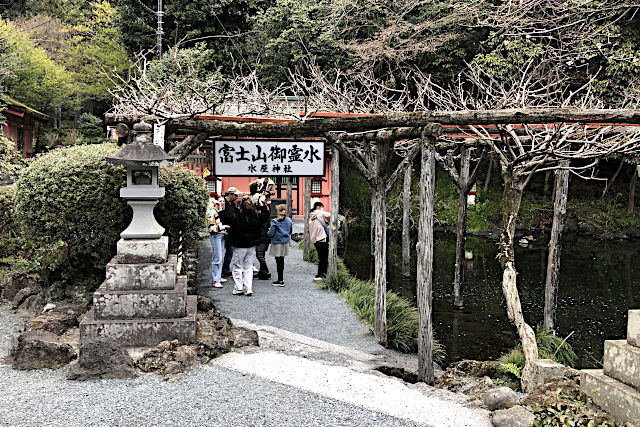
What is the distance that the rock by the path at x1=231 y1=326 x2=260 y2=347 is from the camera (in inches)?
266

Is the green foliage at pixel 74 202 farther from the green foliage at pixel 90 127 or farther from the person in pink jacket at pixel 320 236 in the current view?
the green foliage at pixel 90 127

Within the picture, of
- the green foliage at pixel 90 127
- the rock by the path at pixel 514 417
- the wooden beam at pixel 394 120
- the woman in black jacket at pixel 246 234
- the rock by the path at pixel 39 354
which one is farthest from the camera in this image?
the green foliage at pixel 90 127

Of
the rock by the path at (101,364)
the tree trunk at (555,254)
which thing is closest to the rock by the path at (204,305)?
the rock by the path at (101,364)

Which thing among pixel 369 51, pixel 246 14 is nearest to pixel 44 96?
pixel 246 14

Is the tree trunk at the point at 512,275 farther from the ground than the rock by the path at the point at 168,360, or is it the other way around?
the tree trunk at the point at 512,275

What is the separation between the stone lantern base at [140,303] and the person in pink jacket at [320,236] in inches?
201

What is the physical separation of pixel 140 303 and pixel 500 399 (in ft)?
12.9

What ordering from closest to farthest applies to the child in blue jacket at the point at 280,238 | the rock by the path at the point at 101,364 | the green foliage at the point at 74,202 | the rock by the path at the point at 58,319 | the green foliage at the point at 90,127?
the rock by the path at the point at 101,364 < the rock by the path at the point at 58,319 < the green foliage at the point at 74,202 < the child in blue jacket at the point at 280,238 < the green foliage at the point at 90,127

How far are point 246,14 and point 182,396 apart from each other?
22.5m

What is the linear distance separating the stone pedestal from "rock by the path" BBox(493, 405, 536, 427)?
0.62m

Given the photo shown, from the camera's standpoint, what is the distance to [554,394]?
4988 mm

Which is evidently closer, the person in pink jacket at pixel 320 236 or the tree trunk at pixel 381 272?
the tree trunk at pixel 381 272

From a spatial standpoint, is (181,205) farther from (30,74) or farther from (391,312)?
(30,74)

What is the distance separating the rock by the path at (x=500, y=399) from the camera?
5.28m
